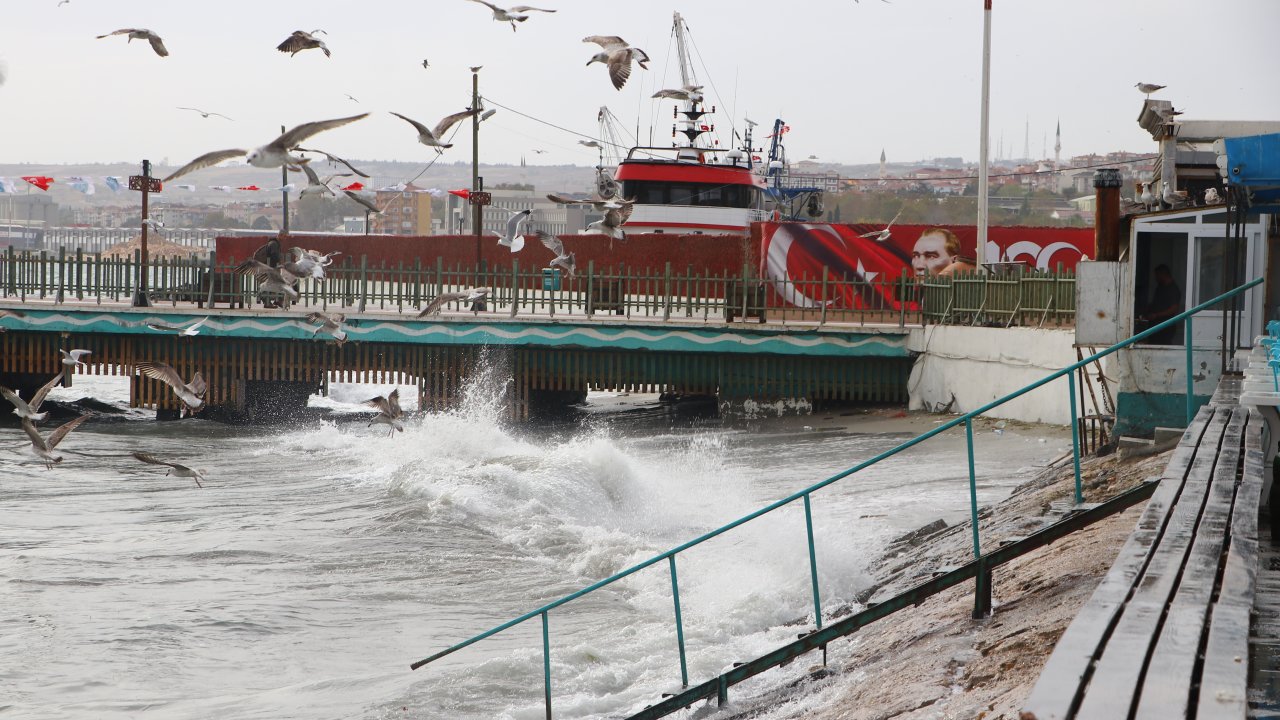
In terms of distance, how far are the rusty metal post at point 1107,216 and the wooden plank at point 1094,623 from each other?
889cm

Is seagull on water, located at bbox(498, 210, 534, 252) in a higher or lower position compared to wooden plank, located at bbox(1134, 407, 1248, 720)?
higher

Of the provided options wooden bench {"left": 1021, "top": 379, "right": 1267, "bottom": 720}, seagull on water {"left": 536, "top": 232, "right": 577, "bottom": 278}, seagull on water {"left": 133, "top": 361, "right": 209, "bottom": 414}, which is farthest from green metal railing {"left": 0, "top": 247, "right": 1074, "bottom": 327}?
wooden bench {"left": 1021, "top": 379, "right": 1267, "bottom": 720}

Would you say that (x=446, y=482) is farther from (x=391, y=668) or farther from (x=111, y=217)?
(x=111, y=217)

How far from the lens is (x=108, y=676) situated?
32.6ft

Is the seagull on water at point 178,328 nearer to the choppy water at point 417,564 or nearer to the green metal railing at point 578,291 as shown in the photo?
the green metal railing at point 578,291

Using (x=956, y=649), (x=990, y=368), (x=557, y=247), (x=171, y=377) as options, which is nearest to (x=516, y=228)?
(x=557, y=247)

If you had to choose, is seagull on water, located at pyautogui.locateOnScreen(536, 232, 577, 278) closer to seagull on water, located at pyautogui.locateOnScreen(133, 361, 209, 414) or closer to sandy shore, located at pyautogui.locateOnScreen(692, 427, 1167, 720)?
seagull on water, located at pyautogui.locateOnScreen(133, 361, 209, 414)

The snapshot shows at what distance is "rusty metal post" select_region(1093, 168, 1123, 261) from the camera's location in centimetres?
1482

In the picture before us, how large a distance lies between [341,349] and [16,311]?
6832 mm

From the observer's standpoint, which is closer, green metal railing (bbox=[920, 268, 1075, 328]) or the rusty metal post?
the rusty metal post

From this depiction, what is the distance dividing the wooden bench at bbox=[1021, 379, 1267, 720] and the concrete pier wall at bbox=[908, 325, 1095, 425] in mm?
10874

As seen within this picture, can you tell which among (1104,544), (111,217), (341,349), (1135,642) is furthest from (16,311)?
(111,217)

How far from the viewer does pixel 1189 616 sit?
14.2ft

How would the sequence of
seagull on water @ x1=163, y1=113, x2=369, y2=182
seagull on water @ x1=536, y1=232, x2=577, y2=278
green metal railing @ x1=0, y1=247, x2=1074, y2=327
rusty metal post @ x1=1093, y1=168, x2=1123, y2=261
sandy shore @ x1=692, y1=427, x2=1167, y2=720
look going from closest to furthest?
1. sandy shore @ x1=692, y1=427, x2=1167, y2=720
2. seagull on water @ x1=163, y1=113, x2=369, y2=182
3. seagull on water @ x1=536, y1=232, x2=577, y2=278
4. rusty metal post @ x1=1093, y1=168, x2=1123, y2=261
5. green metal railing @ x1=0, y1=247, x2=1074, y2=327
